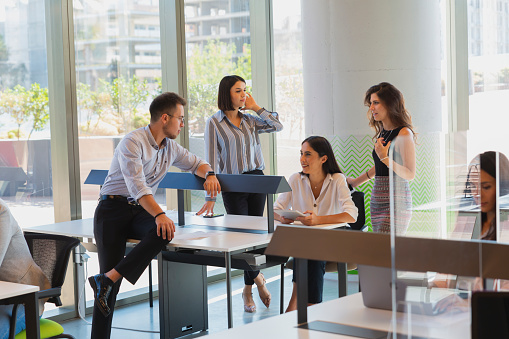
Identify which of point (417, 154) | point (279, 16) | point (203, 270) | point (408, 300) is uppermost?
point (279, 16)

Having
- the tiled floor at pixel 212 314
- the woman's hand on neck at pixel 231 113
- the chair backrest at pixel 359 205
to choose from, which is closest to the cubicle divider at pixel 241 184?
the woman's hand on neck at pixel 231 113

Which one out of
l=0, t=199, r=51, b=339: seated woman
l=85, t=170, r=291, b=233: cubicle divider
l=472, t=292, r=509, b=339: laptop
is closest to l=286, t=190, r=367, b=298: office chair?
l=85, t=170, r=291, b=233: cubicle divider

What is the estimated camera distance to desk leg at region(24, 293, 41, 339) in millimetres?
2992

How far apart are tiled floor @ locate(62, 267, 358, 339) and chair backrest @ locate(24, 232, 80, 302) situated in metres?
1.29

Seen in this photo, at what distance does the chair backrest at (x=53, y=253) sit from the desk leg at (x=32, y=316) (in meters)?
0.55

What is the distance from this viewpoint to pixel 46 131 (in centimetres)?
531

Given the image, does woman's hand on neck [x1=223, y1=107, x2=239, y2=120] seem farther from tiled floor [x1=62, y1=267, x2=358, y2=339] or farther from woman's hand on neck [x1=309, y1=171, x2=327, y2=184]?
tiled floor [x1=62, y1=267, x2=358, y2=339]

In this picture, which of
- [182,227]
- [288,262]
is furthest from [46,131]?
[288,262]

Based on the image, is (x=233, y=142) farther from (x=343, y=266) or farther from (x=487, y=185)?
(x=487, y=185)

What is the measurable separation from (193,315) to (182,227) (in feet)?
A: 1.99

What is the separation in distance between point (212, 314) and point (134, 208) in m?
1.50

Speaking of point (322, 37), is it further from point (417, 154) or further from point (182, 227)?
point (417, 154)

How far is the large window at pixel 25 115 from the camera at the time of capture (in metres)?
5.08

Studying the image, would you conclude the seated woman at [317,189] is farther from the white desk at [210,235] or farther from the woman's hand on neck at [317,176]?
the white desk at [210,235]
